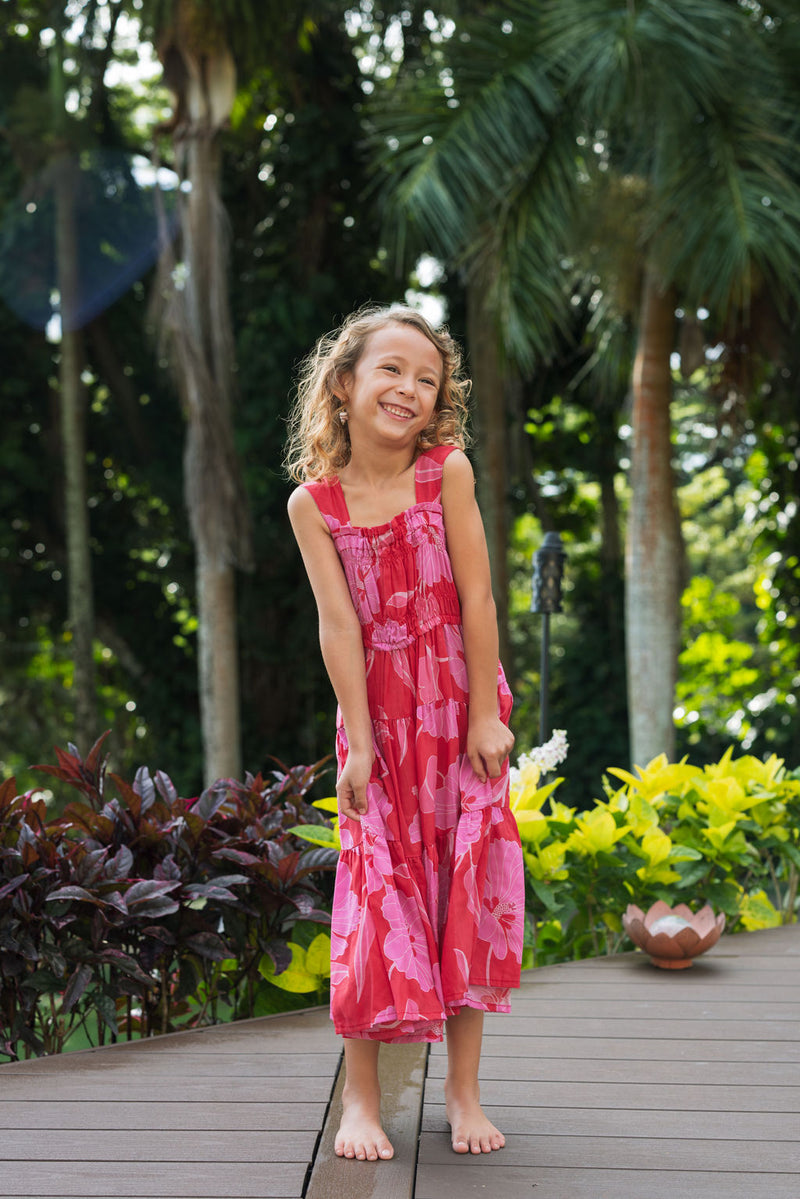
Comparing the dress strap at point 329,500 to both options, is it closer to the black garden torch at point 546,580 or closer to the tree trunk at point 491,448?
the black garden torch at point 546,580

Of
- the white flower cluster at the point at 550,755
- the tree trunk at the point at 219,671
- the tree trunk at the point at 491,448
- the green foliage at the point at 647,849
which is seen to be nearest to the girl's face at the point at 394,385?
the green foliage at the point at 647,849

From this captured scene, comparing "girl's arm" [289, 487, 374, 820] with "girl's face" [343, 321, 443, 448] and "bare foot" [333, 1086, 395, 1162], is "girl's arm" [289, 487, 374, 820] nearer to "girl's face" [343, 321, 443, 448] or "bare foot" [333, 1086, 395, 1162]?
"girl's face" [343, 321, 443, 448]

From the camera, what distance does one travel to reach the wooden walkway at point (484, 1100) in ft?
5.75

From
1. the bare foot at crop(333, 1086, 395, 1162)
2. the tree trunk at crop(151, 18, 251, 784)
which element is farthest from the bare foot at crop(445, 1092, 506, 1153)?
the tree trunk at crop(151, 18, 251, 784)

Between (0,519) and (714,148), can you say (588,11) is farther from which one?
(0,519)

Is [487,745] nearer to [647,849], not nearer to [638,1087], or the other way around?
[638,1087]

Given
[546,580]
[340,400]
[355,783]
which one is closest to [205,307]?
[546,580]

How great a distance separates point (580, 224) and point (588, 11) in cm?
129

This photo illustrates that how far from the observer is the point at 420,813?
6.24 ft

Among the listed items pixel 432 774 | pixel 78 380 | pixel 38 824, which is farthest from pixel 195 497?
pixel 432 774

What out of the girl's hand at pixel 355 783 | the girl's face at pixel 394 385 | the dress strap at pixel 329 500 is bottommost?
the girl's hand at pixel 355 783

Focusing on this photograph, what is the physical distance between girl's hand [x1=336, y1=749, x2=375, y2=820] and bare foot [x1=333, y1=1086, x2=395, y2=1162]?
49 centimetres

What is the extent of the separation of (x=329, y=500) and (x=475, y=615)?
12.7 inches

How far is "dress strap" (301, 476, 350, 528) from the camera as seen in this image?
1948 mm
